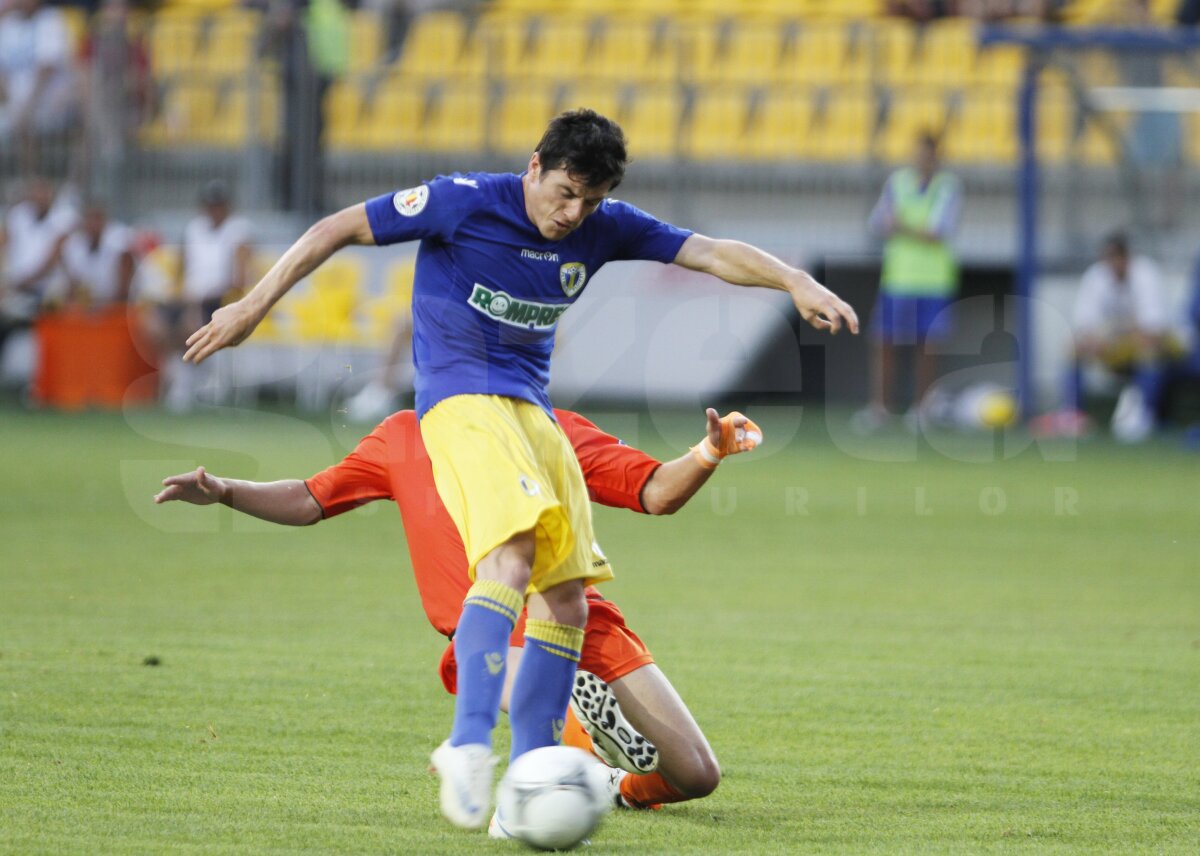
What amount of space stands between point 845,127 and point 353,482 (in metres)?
14.5

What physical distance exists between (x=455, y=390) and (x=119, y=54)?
15083 mm

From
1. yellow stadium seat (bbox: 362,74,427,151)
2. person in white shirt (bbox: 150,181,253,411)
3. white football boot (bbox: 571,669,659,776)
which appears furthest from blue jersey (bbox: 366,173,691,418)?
yellow stadium seat (bbox: 362,74,427,151)

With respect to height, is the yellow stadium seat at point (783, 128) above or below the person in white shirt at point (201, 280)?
above

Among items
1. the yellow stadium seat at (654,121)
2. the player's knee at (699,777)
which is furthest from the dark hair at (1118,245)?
the player's knee at (699,777)

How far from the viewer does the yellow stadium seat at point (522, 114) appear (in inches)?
732

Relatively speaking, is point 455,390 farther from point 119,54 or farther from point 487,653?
point 119,54

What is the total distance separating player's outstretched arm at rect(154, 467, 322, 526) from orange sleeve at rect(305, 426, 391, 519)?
35 millimetres

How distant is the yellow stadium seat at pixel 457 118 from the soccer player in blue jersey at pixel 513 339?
13732 mm

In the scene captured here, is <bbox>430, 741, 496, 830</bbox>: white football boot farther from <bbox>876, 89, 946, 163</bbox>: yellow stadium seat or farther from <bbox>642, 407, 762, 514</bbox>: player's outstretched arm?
<bbox>876, 89, 946, 163</bbox>: yellow stadium seat

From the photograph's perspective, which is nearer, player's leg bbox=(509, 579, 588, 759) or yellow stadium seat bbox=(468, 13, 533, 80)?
player's leg bbox=(509, 579, 588, 759)

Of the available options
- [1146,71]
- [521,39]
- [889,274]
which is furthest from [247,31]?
[1146,71]

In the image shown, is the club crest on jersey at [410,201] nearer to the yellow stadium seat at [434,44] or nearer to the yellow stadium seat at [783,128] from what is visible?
the yellow stadium seat at [783,128]

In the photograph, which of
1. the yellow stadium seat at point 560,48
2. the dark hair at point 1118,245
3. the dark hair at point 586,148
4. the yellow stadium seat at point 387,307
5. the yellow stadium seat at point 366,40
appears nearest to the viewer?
the dark hair at point 586,148

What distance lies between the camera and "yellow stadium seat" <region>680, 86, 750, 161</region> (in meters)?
19.0
